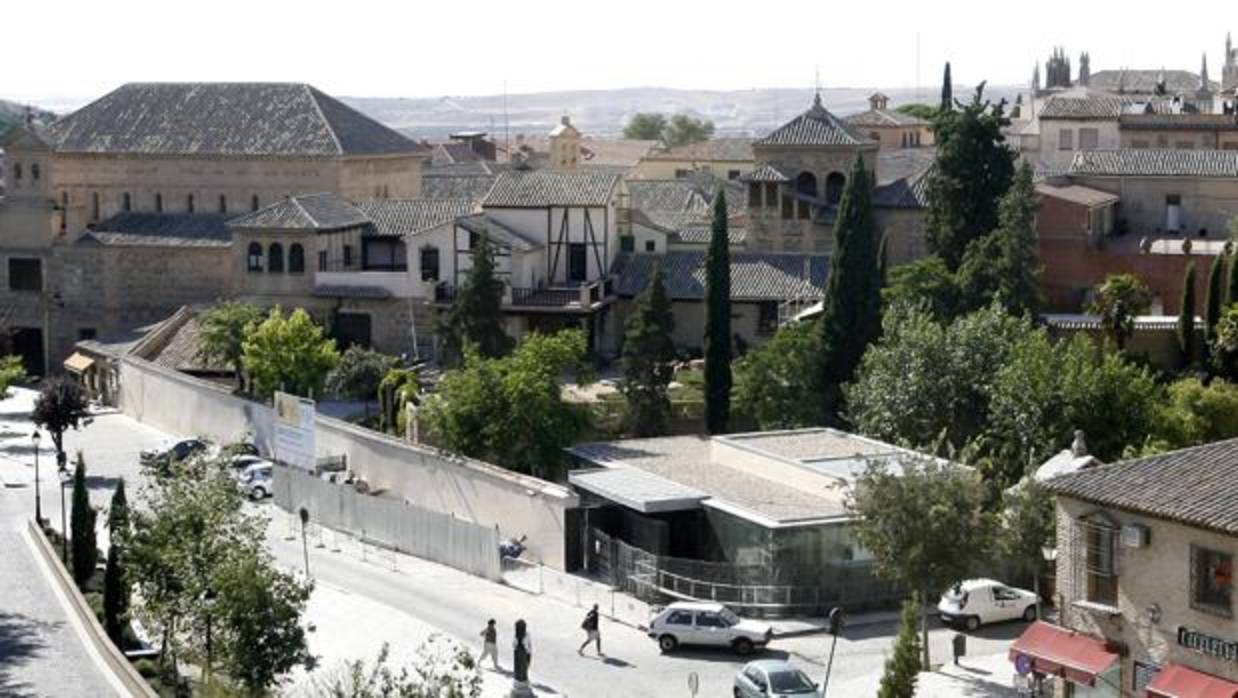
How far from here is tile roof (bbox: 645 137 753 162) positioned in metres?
124

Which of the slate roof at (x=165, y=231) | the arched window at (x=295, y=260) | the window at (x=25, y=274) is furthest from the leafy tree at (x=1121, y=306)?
the window at (x=25, y=274)

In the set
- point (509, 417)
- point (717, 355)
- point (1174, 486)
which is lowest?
point (509, 417)

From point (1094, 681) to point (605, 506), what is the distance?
15847 mm

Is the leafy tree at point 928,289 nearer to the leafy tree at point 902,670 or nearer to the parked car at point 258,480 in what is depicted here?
the parked car at point 258,480

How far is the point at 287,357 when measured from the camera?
62.4 metres

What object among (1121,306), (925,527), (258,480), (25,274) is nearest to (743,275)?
(1121,306)

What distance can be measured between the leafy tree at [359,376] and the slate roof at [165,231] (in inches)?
618

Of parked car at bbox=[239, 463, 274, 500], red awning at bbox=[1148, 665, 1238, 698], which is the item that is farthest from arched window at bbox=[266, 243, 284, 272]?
red awning at bbox=[1148, 665, 1238, 698]

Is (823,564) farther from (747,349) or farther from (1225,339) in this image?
(747,349)

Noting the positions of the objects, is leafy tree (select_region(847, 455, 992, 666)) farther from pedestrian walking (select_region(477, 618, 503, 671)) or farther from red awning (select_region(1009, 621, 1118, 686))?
pedestrian walking (select_region(477, 618, 503, 671))

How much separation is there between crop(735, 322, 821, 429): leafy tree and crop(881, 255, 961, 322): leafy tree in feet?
9.31

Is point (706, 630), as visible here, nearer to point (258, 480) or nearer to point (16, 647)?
point (16, 647)

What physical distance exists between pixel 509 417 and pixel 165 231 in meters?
31.5

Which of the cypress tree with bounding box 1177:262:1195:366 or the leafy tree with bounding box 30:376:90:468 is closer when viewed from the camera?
the cypress tree with bounding box 1177:262:1195:366
